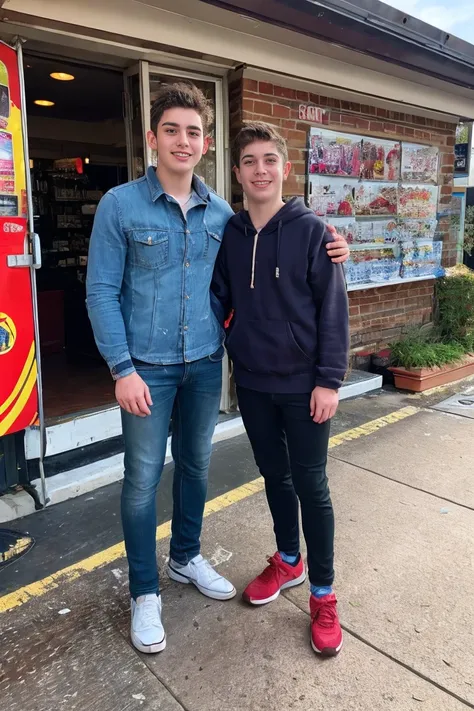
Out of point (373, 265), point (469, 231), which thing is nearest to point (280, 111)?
point (373, 265)

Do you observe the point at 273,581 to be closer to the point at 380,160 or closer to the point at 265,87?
the point at 265,87

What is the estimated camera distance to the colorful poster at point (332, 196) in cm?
503

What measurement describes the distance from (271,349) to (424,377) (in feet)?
12.5

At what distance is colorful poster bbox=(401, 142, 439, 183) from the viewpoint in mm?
6004

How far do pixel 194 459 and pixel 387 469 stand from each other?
1844 millimetres

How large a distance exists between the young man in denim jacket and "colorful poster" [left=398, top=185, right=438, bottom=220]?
4.27 metres

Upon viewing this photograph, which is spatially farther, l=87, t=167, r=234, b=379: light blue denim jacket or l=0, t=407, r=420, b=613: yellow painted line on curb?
l=0, t=407, r=420, b=613: yellow painted line on curb

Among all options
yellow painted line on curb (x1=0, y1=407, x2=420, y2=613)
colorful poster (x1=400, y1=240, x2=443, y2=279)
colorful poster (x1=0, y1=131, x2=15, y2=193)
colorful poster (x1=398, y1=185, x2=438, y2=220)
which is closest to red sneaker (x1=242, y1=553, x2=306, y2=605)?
yellow painted line on curb (x1=0, y1=407, x2=420, y2=613)

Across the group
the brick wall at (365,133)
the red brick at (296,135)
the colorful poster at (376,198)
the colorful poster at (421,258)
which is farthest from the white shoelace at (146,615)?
the colorful poster at (421,258)

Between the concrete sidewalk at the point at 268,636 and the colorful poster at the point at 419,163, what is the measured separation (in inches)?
159

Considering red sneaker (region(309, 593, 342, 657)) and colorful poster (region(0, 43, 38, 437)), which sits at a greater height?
colorful poster (region(0, 43, 38, 437))

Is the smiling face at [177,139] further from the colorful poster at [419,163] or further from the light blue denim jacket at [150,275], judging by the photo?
the colorful poster at [419,163]

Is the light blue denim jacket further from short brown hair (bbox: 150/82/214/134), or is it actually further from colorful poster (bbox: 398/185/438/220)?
colorful poster (bbox: 398/185/438/220)

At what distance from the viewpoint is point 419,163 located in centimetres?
618
